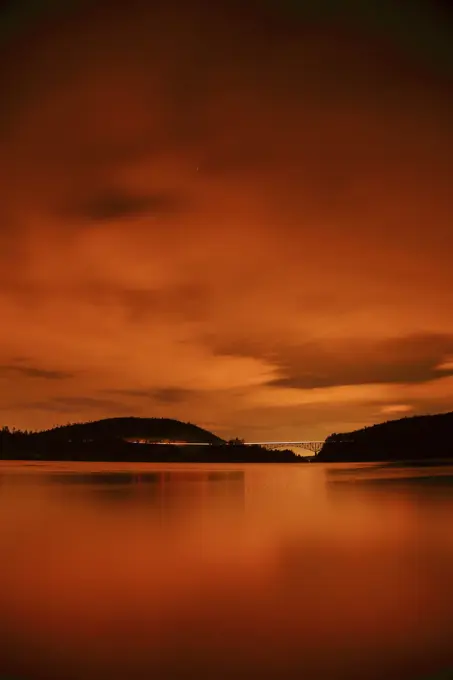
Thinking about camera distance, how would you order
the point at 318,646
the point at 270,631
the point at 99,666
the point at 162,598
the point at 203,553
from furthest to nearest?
the point at 203,553
the point at 162,598
the point at 270,631
the point at 318,646
the point at 99,666

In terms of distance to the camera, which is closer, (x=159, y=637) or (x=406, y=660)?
(x=406, y=660)

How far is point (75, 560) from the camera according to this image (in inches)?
318

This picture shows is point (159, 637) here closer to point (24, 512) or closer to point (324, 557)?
point (324, 557)

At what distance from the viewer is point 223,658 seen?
14.3ft

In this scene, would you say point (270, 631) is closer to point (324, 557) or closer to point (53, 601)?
point (53, 601)

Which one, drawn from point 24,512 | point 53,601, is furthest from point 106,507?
point 53,601

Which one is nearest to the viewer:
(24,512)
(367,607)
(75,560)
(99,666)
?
(99,666)

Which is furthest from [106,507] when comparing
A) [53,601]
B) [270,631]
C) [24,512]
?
[270,631]

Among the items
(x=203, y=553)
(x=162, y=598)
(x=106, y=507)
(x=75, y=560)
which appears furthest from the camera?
(x=106, y=507)

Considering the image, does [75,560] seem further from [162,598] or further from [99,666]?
[99,666]

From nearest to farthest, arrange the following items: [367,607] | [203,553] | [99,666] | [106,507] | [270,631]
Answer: [99,666] < [270,631] < [367,607] < [203,553] < [106,507]

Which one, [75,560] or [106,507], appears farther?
→ [106,507]

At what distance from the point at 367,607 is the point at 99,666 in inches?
94.9

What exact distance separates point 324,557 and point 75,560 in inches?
117
